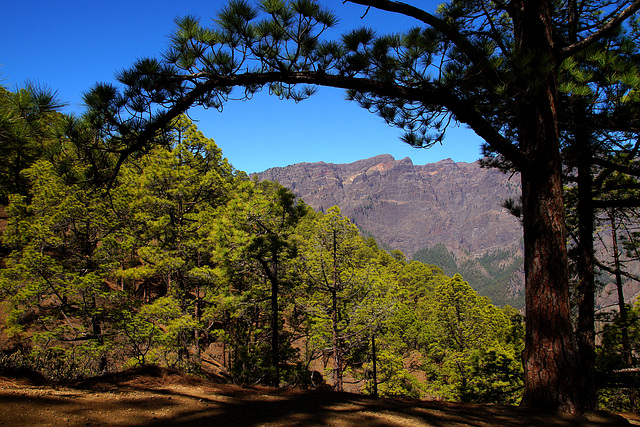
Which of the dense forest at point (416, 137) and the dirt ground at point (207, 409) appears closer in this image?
the dirt ground at point (207, 409)

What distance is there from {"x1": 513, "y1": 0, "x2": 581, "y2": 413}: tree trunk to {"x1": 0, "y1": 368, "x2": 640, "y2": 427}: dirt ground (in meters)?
0.32

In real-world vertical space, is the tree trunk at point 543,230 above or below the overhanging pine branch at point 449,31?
below

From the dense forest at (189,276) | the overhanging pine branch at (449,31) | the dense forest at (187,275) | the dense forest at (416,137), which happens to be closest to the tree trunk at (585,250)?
the dense forest at (416,137)

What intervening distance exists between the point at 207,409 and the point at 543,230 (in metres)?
3.63

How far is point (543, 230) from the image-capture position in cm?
347

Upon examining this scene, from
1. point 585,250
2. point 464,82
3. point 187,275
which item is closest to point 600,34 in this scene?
point 464,82

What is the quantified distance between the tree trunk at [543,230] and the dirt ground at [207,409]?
32 cm

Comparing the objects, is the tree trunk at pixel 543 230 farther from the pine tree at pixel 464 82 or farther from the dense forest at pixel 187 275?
the dense forest at pixel 187 275

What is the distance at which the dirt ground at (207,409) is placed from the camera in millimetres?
2508

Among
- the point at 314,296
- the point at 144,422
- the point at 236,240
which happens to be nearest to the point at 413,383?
the point at 314,296

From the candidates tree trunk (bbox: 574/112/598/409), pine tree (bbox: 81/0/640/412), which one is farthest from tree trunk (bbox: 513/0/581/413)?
tree trunk (bbox: 574/112/598/409)

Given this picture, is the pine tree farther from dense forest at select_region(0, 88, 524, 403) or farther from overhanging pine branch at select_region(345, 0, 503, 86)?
dense forest at select_region(0, 88, 524, 403)

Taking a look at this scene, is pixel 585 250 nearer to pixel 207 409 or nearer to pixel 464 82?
pixel 464 82

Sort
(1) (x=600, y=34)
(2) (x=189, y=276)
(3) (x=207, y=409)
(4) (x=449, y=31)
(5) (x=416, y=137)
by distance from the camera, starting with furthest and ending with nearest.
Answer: (2) (x=189, y=276) < (5) (x=416, y=137) < (1) (x=600, y=34) < (4) (x=449, y=31) < (3) (x=207, y=409)
